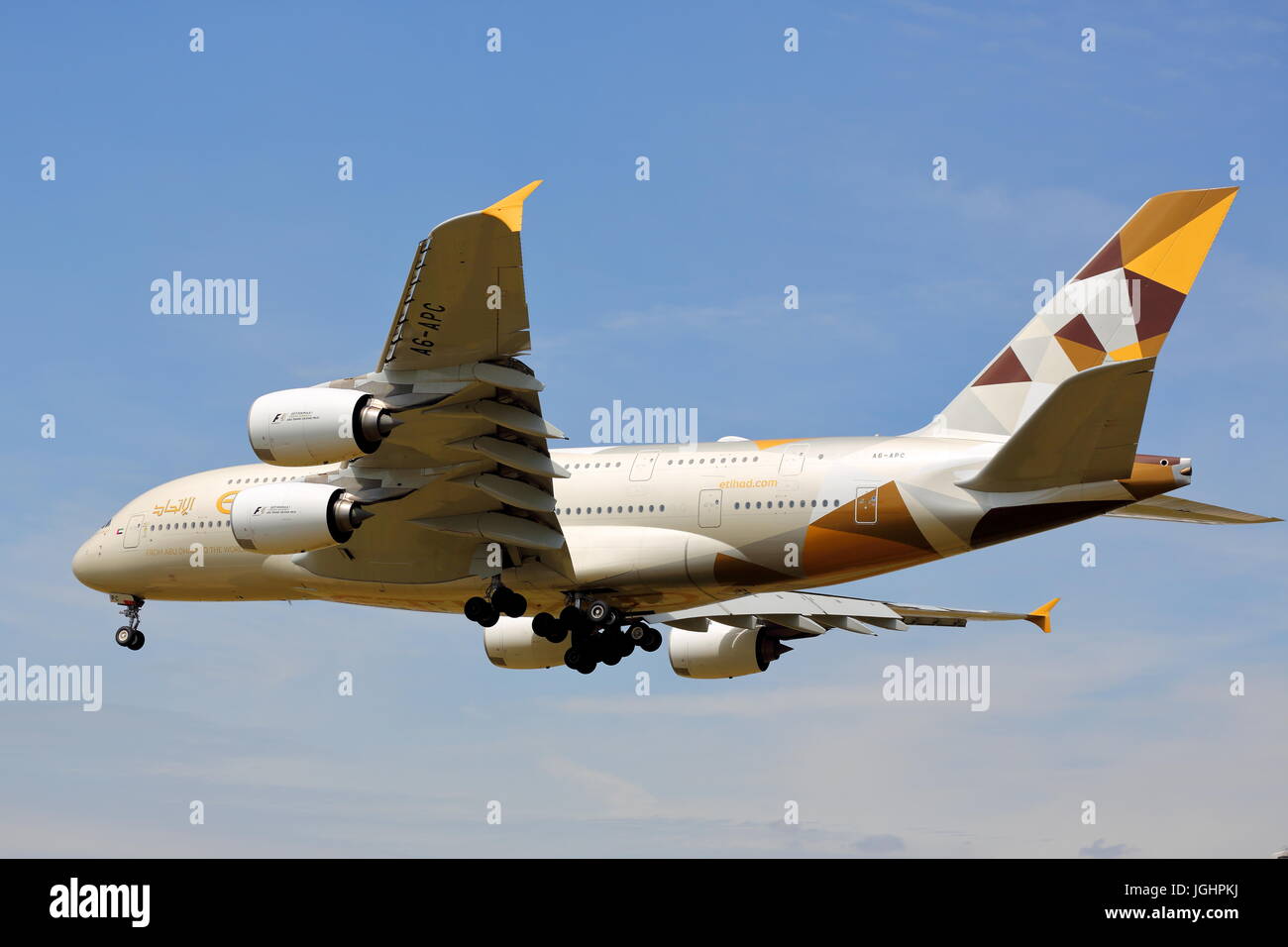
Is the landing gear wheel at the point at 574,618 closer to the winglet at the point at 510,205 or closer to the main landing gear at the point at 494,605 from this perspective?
the main landing gear at the point at 494,605

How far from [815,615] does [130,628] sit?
46.6 ft

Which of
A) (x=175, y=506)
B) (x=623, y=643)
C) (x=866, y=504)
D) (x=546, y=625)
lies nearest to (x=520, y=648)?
(x=623, y=643)

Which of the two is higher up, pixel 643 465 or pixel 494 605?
pixel 643 465

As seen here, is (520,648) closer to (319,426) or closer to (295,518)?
(295,518)

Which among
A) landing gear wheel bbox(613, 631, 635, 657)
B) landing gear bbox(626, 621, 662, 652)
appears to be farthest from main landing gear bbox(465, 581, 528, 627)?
landing gear bbox(626, 621, 662, 652)

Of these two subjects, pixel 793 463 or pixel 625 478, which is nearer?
pixel 793 463

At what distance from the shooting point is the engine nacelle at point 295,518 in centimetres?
2562

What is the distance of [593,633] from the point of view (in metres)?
28.3

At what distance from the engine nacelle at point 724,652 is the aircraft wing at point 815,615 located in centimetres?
48

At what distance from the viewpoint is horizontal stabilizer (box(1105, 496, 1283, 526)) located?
25.5 m

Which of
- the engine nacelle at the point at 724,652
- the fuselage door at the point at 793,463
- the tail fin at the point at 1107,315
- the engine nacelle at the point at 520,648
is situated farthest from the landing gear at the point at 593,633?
A: the tail fin at the point at 1107,315
